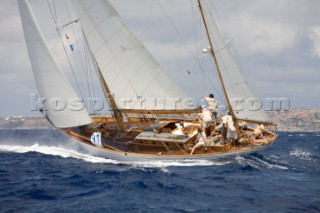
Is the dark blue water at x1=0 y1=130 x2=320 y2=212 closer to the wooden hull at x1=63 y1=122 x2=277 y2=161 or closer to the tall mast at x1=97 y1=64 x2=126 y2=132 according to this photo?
the wooden hull at x1=63 y1=122 x2=277 y2=161

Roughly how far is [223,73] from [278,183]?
715 cm

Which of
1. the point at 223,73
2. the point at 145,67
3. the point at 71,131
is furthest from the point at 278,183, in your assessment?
the point at 71,131

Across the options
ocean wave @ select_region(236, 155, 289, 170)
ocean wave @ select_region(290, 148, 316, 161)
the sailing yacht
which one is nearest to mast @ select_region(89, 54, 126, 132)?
the sailing yacht

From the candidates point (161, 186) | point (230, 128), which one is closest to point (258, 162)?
point (230, 128)

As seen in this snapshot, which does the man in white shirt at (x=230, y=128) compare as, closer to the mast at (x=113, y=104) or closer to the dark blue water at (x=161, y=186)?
the dark blue water at (x=161, y=186)

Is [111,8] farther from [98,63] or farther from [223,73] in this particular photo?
[223,73]

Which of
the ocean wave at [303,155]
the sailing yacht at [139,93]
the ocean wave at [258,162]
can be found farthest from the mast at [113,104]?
the ocean wave at [303,155]

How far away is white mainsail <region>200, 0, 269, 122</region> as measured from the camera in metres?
22.1

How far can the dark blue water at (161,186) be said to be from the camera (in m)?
13.6

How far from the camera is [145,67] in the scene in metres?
23.0

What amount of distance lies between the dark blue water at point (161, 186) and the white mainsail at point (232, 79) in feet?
8.37

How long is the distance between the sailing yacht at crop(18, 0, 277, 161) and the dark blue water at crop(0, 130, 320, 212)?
0.84 m

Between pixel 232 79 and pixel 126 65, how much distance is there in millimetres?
5690

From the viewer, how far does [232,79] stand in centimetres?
2216
